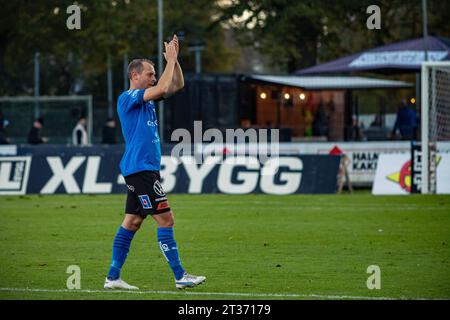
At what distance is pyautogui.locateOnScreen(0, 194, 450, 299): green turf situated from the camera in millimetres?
11500

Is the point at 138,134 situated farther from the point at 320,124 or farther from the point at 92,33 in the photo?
the point at 92,33

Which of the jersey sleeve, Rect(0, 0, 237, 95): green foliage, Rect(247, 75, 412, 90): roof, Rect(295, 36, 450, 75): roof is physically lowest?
the jersey sleeve

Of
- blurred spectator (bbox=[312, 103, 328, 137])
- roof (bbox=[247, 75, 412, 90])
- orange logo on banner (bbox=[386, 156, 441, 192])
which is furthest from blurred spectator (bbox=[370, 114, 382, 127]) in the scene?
orange logo on banner (bbox=[386, 156, 441, 192])

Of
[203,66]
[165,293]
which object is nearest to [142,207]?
[165,293]

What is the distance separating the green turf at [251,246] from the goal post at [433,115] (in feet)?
4.29

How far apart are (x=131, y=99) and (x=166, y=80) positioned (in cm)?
62

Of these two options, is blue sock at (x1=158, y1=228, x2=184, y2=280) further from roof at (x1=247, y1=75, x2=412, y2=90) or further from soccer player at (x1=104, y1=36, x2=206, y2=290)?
roof at (x1=247, y1=75, x2=412, y2=90)

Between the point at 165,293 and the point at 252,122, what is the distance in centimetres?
2677

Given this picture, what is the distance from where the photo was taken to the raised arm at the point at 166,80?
10.5 m

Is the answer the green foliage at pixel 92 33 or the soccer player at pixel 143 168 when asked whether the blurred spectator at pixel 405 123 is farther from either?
the soccer player at pixel 143 168

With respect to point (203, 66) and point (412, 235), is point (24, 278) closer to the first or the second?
point (412, 235)

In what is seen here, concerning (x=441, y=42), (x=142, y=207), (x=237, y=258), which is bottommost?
(x=237, y=258)

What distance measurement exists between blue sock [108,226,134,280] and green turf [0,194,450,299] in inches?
12.0

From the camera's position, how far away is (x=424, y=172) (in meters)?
26.1
